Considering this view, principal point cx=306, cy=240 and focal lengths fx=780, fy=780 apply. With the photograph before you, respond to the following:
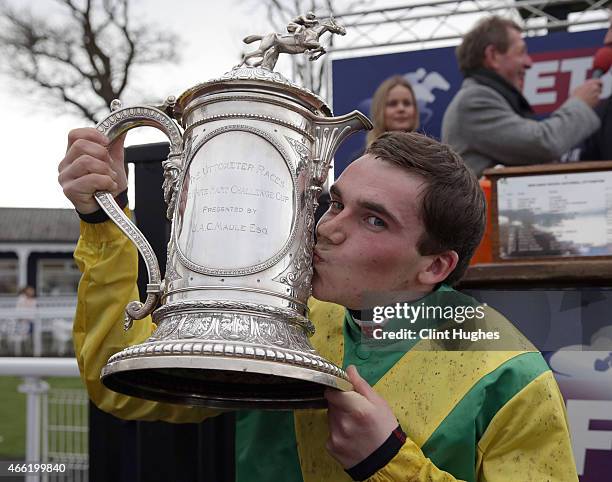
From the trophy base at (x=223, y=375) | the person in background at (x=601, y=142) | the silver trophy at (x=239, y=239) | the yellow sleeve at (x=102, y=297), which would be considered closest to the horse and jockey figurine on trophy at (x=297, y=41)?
the silver trophy at (x=239, y=239)

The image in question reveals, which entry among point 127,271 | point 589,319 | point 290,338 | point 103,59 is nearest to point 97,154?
point 127,271

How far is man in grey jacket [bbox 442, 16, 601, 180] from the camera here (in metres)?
3.07

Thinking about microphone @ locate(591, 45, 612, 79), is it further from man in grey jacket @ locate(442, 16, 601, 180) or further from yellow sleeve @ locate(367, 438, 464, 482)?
yellow sleeve @ locate(367, 438, 464, 482)

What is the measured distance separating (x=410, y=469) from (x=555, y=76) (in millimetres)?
4424

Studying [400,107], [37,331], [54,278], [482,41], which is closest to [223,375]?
[400,107]

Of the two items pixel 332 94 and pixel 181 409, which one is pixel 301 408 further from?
pixel 332 94

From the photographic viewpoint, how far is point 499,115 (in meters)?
3.10

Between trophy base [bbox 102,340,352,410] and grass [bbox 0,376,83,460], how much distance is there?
3.81 m

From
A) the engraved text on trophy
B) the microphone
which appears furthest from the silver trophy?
the microphone

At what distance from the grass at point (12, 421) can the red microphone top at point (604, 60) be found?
421 centimetres

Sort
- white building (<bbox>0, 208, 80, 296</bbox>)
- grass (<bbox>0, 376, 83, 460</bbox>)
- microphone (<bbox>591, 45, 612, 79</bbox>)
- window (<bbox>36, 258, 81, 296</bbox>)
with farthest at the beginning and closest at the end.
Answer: window (<bbox>36, 258, 81, 296</bbox>), white building (<bbox>0, 208, 80, 296</bbox>), grass (<bbox>0, 376, 83, 460</bbox>), microphone (<bbox>591, 45, 612, 79</bbox>)

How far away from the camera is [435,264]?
4.39 ft

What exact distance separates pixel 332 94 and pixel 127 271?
168 inches

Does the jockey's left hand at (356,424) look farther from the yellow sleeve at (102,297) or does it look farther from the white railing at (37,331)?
the white railing at (37,331)
